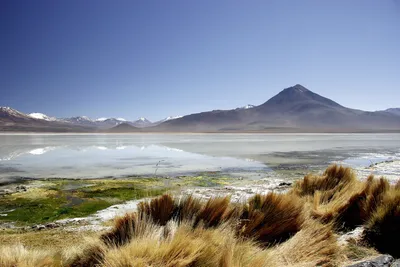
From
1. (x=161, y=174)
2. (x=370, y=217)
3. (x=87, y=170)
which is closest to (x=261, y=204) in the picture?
(x=370, y=217)

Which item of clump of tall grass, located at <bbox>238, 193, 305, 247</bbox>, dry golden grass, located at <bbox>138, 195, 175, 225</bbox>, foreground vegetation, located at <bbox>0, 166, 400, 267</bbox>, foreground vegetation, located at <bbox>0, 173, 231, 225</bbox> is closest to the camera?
foreground vegetation, located at <bbox>0, 166, 400, 267</bbox>

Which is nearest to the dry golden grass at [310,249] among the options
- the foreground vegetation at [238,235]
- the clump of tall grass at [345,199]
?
the foreground vegetation at [238,235]

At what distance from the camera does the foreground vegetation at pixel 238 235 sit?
208cm

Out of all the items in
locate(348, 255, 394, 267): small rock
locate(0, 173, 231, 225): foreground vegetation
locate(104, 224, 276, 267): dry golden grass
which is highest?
locate(104, 224, 276, 267): dry golden grass

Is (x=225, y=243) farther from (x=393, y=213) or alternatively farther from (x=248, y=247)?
(x=393, y=213)

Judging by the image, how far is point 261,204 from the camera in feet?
11.0

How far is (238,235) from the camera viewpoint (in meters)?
2.89

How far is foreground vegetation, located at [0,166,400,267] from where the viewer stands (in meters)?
2.08

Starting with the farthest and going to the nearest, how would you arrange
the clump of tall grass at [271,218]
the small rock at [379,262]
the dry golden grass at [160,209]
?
the clump of tall grass at [271,218], the dry golden grass at [160,209], the small rock at [379,262]

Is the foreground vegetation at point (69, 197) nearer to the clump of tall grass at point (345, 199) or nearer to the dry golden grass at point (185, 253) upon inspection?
the clump of tall grass at point (345, 199)

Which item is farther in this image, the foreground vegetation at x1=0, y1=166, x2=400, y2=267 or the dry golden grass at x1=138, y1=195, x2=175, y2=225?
the dry golden grass at x1=138, y1=195, x2=175, y2=225

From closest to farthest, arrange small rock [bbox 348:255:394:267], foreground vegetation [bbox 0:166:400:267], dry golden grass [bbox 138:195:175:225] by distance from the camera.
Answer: foreground vegetation [bbox 0:166:400:267]
small rock [bbox 348:255:394:267]
dry golden grass [bbox 138:195:175:225]

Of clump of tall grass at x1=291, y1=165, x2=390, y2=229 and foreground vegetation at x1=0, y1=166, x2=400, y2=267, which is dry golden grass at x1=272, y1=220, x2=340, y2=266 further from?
clump of tall grass at x1=291, y1=165, x2=390, y2=229

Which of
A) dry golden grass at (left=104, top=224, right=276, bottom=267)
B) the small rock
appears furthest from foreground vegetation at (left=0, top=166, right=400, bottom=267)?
the small rock
